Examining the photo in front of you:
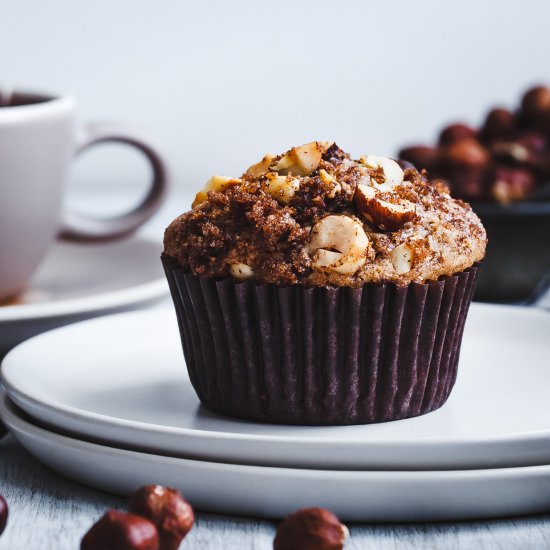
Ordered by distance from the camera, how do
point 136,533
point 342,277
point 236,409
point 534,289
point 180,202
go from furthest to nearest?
1. point 180,202
2. point 534,289
3. point 236,409
4. point 342,277
5. point 136,533

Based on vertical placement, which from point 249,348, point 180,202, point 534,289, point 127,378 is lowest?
point 180,202

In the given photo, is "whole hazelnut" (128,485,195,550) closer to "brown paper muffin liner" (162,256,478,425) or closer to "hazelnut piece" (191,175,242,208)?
"brown paper muffin liner" (162,256,478,425)

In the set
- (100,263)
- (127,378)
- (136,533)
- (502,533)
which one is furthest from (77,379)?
(100,263)

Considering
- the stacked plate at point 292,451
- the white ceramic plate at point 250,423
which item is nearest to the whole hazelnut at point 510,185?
the white ceramic plate at point 250,423

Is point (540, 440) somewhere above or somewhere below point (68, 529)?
above

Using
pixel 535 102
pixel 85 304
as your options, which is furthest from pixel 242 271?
pixel 535 102

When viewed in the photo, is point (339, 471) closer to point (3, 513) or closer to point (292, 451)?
point (292, 451)

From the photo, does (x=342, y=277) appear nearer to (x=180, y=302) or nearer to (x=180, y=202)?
(x=180, y=302)
